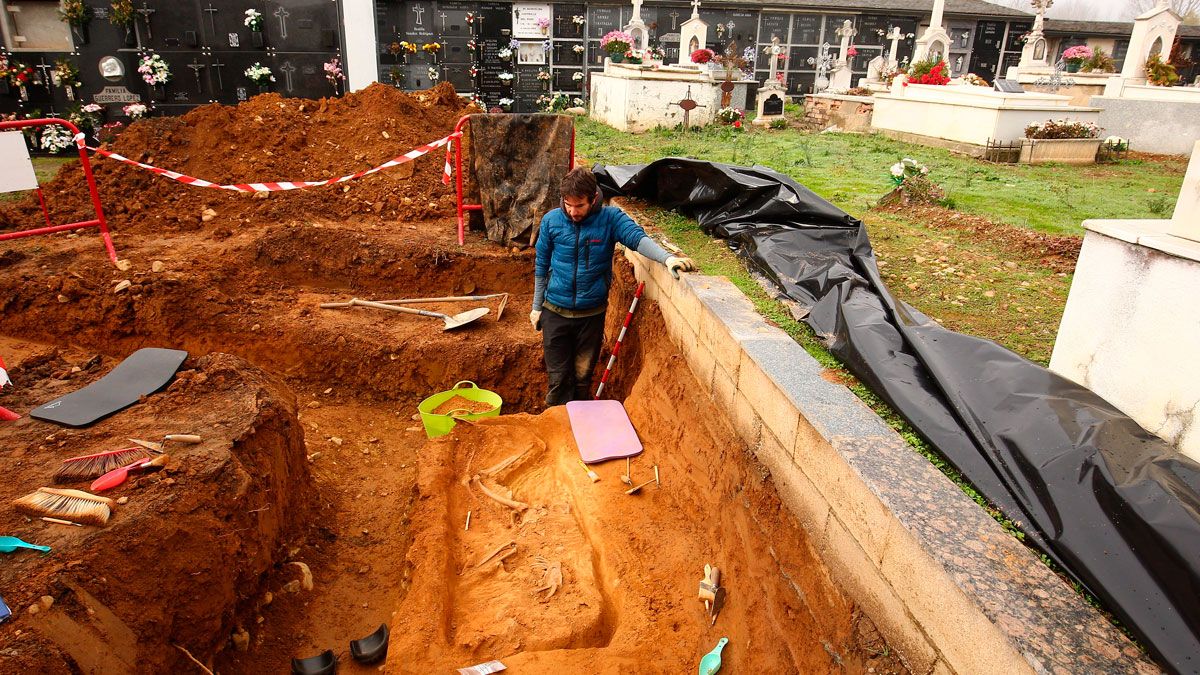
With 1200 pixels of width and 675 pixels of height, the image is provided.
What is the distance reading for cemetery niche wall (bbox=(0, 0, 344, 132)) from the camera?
569 inches

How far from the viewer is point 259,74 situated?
15.2 meters

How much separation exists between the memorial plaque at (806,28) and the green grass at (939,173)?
14083 millimetres

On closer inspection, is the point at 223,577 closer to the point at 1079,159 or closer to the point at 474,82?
the point at 1079,159

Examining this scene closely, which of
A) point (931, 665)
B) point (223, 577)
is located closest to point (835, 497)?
point (931, 665)

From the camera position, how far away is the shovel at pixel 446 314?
689 cm

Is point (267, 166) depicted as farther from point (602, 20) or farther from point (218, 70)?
point (602, 20)

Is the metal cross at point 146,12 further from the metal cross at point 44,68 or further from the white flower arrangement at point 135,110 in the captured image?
the metal cross at point 44,68

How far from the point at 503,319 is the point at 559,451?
92.4 inches

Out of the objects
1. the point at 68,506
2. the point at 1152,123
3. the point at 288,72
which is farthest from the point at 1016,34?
the point at 68,506

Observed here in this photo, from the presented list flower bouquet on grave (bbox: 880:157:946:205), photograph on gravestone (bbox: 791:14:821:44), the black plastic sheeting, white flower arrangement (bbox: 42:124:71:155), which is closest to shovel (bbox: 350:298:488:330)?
the black plastic sheeting

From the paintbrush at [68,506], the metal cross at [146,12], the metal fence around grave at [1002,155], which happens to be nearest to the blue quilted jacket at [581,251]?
the paintbrush at [68,506]

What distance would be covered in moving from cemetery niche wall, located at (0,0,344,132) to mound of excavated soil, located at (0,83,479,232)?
4.35 m

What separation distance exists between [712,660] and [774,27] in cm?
2748

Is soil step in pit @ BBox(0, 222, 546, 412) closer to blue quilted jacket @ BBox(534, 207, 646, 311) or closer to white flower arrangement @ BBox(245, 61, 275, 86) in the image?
blue quilted jacket @ BBox(534, 207, 646, 311)
